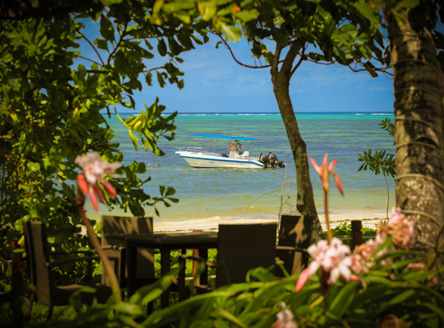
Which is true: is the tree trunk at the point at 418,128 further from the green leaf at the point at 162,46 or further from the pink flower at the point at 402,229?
the green leaf at the point at 162,46

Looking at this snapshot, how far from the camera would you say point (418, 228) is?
8.37ft

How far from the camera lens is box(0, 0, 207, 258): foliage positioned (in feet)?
12.3

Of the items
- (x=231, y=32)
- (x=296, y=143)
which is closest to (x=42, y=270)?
(x=231, y=32)

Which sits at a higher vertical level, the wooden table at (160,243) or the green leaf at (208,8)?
the green leaf at (208,8)

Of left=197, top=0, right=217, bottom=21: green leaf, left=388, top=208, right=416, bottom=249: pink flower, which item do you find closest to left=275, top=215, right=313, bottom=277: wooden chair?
left=388, top=208, right=416, bottom=249: pink flower

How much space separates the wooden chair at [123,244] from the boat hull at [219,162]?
3520 centimetres

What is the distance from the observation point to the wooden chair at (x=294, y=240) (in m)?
4.39

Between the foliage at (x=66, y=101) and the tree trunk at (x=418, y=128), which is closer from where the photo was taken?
the tree trunk at (x=418, y=128)

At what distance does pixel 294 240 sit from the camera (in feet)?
14.7

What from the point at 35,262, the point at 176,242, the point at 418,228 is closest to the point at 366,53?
the point at 418,228

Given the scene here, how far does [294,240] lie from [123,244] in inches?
67.6

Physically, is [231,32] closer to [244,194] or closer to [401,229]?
[401,229]

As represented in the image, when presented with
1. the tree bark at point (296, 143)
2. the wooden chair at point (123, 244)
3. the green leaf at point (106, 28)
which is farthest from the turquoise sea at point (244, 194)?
the green leaf at point (106, 28)

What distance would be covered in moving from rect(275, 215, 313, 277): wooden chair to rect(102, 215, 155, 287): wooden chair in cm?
119
